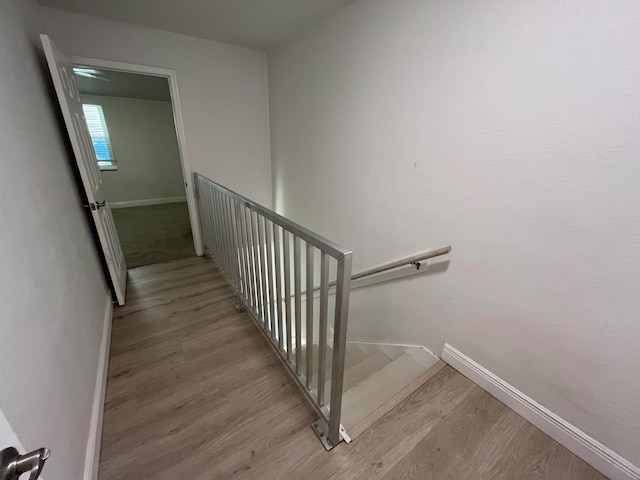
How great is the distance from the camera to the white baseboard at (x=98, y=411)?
1083 millimetres

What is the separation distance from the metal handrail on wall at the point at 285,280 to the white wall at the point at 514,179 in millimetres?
714

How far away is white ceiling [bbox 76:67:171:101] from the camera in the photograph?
11.3 ft

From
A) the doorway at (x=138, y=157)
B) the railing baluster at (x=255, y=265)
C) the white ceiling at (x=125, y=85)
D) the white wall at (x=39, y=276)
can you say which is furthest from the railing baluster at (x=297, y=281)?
the white ceiling at (x=125, y=85)

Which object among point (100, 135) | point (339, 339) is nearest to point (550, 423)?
point (339, 339)

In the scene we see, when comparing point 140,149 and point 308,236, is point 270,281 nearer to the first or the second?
point 308,236

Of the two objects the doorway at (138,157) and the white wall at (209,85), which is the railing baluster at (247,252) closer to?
the white wall at (209,85)

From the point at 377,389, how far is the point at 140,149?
251 inches

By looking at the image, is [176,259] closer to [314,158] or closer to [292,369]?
[314,158]

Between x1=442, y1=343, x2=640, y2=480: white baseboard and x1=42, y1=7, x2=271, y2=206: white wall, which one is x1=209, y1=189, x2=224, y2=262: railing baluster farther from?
x1=442, y1=343, x2=640, y2=480: white baseboard

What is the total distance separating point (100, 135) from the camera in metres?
5.02

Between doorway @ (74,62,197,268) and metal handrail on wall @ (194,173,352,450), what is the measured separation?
1800 millimetres

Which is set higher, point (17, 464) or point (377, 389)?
point (17, 464)

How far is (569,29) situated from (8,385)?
206 centimetres

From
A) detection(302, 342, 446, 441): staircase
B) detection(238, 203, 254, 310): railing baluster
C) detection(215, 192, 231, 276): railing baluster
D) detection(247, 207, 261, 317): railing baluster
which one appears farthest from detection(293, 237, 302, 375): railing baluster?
detection(215, 192, 231, 276): railing baluster
